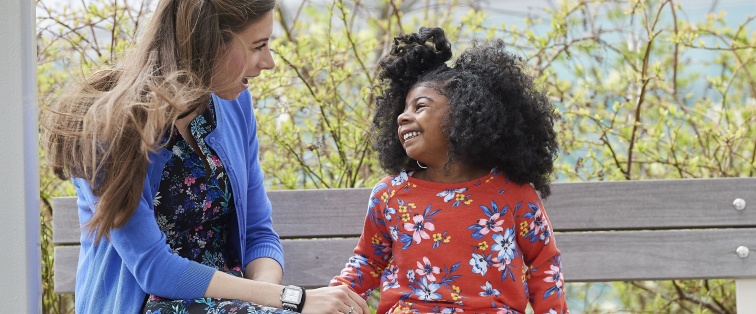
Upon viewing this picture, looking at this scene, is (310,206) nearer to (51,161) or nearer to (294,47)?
(294,47)

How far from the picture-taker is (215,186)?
2330 millimetres

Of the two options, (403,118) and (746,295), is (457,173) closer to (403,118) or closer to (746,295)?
(403,118)

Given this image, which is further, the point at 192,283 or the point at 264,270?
the point at 264,270

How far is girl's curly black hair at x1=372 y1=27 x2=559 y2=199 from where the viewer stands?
89.0 inches

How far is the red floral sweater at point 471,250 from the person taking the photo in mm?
2246

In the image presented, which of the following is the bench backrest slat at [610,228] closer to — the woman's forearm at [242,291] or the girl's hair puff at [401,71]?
the girl's hair puff at [401,71]

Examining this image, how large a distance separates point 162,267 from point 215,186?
0.28 metres

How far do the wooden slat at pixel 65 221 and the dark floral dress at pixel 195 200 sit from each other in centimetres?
70

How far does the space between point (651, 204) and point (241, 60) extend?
52.5 inches

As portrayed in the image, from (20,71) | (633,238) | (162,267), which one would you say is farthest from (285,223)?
(20,71)

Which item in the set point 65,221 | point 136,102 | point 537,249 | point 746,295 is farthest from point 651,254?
point 65,221

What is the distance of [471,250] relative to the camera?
2.26 m

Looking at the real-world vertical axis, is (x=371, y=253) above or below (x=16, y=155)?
below

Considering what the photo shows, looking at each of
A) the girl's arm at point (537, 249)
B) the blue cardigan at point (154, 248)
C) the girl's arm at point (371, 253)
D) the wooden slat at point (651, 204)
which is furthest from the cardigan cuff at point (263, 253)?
the wooden slat at point (651, 204)
